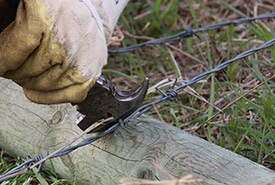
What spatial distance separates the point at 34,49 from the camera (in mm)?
1186

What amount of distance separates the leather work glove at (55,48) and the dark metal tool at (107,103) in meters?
0.17

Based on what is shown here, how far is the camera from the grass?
187 centimetres

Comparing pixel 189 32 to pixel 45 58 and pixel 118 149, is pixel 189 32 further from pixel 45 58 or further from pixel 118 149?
pixel 45 58

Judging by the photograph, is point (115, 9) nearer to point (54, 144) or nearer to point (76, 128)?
point (76, 128)

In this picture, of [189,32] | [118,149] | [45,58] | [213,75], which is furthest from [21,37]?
[189,32]

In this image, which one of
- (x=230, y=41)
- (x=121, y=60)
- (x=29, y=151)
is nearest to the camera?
(x=29, y=151)

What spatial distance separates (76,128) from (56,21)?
26.2 inches

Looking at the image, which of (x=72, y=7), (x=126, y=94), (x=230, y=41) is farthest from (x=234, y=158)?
(x=230, y=41)

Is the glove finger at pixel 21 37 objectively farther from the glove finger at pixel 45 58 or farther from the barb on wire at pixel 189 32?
the barb on wire at pixel 189 32

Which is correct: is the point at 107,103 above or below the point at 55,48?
below

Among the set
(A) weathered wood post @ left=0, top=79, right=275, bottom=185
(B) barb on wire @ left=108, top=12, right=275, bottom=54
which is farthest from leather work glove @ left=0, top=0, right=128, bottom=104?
(B) barb on wire @ left=108, top=12, right=275, bottom=54

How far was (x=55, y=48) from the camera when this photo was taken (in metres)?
1.16

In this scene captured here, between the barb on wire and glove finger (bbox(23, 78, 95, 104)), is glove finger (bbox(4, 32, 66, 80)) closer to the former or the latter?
glove finger (bbox(23, 78, 95, 104))

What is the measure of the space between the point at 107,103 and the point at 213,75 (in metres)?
0.85
